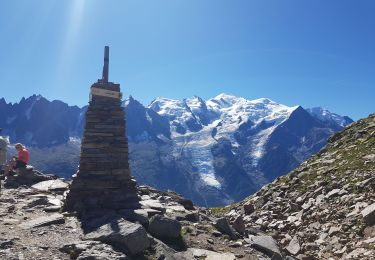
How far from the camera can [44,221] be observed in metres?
20.1

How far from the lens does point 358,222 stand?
71.6ft

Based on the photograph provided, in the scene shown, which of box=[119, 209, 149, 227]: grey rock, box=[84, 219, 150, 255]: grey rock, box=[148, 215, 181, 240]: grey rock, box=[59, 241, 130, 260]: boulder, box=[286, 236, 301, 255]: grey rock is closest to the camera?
box=[59, 241, 130, 260]: boulder

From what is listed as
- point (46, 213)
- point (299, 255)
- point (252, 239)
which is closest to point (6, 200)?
point (46, 213)

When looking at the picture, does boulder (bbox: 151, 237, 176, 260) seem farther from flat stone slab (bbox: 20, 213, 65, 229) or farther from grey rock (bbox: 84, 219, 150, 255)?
flat stone slab (bbox: 20, 213, 65, 229)

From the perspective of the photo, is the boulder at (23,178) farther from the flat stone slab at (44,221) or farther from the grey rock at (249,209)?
the grey rock at (249,209)

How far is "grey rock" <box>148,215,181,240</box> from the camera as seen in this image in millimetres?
19438

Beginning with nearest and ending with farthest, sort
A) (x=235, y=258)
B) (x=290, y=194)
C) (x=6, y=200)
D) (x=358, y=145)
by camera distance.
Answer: (x=235, y=258) < (x=6, y=200) < (x=290, y=194) < (x=358, y=145)

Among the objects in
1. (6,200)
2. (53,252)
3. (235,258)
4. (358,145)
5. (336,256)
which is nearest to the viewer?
(53,252)

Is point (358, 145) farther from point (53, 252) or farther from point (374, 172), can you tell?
point (53, 252)

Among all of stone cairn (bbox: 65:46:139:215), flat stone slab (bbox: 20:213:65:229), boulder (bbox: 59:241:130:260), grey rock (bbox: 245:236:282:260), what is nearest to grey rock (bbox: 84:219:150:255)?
boulder (bbox: 59:241:130:260)

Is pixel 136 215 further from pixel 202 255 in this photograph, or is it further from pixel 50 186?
pixel 50 186

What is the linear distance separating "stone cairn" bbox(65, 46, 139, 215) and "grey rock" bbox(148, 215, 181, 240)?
3915 mm

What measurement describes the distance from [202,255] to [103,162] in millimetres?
8252

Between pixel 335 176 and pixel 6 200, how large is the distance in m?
19.8
